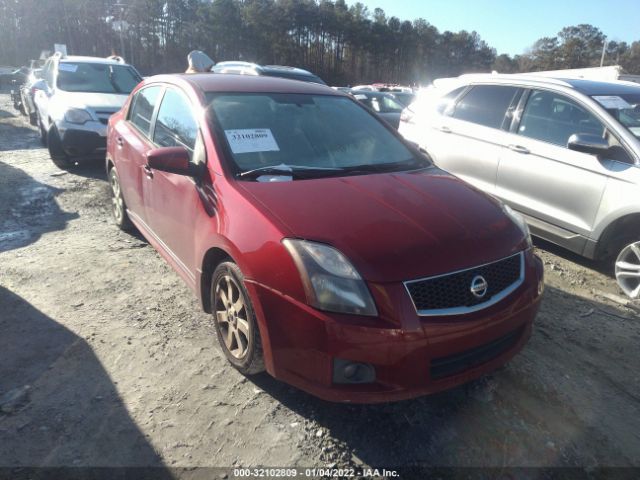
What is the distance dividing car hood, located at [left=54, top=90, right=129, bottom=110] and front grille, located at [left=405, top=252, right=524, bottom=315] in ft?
22.9

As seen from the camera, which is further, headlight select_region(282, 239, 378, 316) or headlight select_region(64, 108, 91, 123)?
headlight select_region(64, 108, 91, 123)

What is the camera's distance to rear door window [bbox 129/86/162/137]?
4.04 meters

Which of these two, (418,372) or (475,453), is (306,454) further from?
(475,453)

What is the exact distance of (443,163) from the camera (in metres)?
5.75

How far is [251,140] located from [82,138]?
5343 mm

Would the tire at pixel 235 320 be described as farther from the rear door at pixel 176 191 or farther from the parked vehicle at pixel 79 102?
the parked vehicle at pixel 79 102

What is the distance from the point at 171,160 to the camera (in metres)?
2.89

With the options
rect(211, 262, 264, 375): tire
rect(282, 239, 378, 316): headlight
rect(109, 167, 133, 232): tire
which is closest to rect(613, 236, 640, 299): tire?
rect(282, 239, 378, 316): headlight

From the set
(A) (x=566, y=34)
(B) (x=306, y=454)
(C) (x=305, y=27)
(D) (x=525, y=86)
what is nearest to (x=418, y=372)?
(B) (x=306, y=454)

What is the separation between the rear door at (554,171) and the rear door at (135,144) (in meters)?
3.50

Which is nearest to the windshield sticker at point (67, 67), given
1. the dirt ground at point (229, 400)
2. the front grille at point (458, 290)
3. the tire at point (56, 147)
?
the tire at point (56, 147)

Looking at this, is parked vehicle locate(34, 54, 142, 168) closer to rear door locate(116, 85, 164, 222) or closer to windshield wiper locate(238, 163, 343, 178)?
rear door locate(116, 85, 164, 222)

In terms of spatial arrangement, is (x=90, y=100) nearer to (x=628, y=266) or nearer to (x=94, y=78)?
(x=94, y=78)

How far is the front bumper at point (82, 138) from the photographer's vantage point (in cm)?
724
